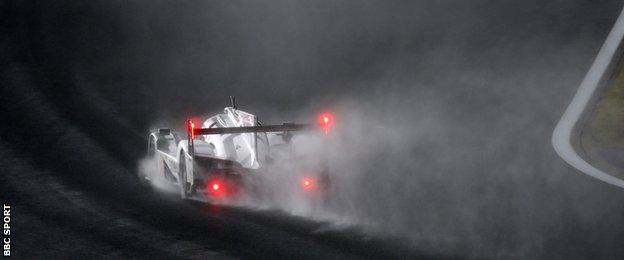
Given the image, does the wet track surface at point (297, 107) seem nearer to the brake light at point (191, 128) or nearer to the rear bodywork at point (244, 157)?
the rear bodywork at point (244, 157)

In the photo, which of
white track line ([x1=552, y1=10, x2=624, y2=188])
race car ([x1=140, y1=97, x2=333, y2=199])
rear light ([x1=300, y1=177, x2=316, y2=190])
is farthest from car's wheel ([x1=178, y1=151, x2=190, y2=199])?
white track line ([x1=552, y1=10, x2=624, y2=188])

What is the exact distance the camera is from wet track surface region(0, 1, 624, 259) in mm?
16031

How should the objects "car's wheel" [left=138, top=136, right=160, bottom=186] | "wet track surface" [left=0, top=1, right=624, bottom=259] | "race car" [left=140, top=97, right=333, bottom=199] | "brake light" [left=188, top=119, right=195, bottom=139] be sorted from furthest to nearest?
"car's wheel" [left=138, top=136, right=160, bottom=186] → "brake light" [left=188, top=119, right=195, bottom=139] → "race car" [left=140, top=97, right=333, bottom=199] → "wet track surface" [left=0, top=1, right=624, bottom=259]

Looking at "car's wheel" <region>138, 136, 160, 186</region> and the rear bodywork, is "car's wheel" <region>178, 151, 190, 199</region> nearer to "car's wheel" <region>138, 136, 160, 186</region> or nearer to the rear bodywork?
the rear bodywork

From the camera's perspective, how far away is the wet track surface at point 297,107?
16031 mm

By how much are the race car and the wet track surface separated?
503 millimetres

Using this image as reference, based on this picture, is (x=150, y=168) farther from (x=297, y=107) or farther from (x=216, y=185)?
(x=297, y=107)

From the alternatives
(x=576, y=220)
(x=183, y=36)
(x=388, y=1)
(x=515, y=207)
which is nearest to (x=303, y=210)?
(x=515, y=207)

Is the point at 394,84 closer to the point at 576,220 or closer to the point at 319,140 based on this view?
the point at 319,140

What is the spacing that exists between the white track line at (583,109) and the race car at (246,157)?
15.4 feet

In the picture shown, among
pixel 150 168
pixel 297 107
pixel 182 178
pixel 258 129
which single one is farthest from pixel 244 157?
pixel 297 107

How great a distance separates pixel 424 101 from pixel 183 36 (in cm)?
963

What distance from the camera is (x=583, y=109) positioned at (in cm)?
2314

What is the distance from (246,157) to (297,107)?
25.2 feet
